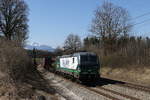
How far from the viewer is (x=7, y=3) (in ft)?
131

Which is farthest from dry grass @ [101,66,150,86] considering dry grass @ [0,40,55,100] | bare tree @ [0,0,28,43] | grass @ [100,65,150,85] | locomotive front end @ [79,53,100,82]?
bare tree @ [0,0,28,43]

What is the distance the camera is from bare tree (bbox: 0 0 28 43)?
39750mm

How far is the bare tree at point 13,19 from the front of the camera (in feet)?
130

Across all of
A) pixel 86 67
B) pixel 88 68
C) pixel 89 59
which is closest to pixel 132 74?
pixel 89 59

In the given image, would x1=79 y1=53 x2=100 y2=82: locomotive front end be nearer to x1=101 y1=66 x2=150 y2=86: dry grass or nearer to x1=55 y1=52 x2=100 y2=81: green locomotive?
x1=55 y1=52 x2=100 y2=81: green locomotive

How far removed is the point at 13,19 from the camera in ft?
134

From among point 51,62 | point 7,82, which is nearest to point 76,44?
point 51,62

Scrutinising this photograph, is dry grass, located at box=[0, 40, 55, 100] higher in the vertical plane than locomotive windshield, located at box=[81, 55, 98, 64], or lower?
lower

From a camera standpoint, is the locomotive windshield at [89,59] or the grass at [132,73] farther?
the grass at [132,73]

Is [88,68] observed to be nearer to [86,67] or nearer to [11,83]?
[86,67]

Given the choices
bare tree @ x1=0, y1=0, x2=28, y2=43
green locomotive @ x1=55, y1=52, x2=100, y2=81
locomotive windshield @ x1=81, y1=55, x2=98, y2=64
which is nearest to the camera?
green locomotive @ x1=55, y1=52, x2=100, y2=81

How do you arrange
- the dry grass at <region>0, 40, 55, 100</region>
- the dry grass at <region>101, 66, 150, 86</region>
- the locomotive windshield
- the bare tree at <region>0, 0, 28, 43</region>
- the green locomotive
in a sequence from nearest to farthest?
the dry grass at <region>0, 40, 55, 100</region> < the green locomotive < the locomotive windshield < the dry grass at <region>101, 66, 150, 86</region> < the bare tree at <region>0, 0, 28, 43</region>

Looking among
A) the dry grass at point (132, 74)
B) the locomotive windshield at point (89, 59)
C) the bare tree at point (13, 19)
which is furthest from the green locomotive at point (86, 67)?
the bare tree at point (13, 19)

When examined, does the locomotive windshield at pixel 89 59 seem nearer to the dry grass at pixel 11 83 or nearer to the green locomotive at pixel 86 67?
the green locomotive at pixel 86 67
